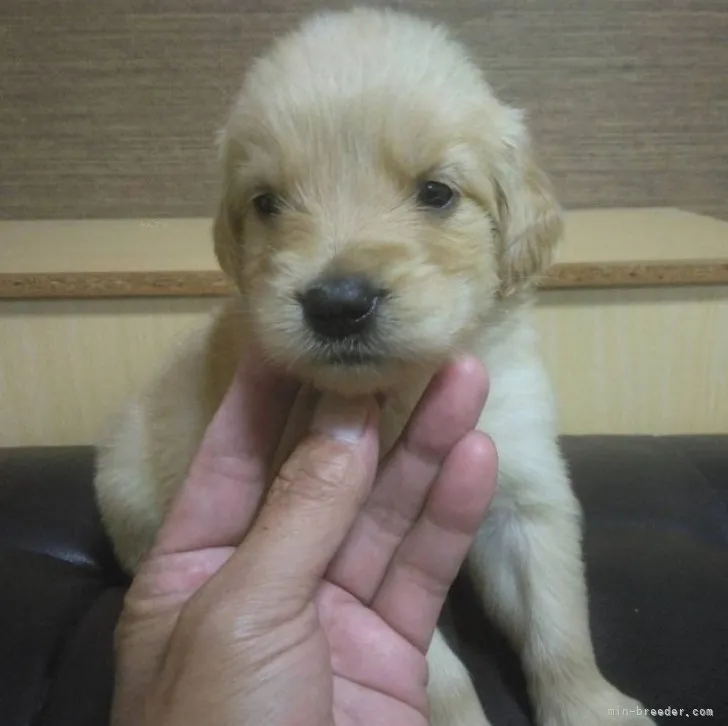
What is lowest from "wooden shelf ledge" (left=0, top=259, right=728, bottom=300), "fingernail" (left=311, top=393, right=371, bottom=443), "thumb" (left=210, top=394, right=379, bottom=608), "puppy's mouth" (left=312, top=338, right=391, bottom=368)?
"wooden shelf ledge" (left=0, top=259, right=728, bottom=300)

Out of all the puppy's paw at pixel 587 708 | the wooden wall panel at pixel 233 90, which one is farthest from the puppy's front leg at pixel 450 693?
the wooden wall panel at pixel 233 90

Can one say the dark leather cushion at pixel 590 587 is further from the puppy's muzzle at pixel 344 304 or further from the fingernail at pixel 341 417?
the puppy's muzzle at pixel 344 304

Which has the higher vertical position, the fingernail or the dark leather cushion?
the fingernail

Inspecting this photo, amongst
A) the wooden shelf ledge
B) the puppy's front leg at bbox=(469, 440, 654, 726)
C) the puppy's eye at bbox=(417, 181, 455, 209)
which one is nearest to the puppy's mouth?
the puppy's eye at bbox=(417, 181, 455, 209)

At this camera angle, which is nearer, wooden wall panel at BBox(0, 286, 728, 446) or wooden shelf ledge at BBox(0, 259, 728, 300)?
wooden shelf ledge at BBox(0, 259, 728, 300)

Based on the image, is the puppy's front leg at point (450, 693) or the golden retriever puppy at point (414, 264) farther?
the puppy's front leg at point (450, 693)

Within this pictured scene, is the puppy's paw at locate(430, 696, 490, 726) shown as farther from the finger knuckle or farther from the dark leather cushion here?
the finger knuckle

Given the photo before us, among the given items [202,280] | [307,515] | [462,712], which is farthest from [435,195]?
[202,280]

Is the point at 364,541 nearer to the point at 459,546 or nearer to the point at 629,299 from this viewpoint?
the point at 459,546
